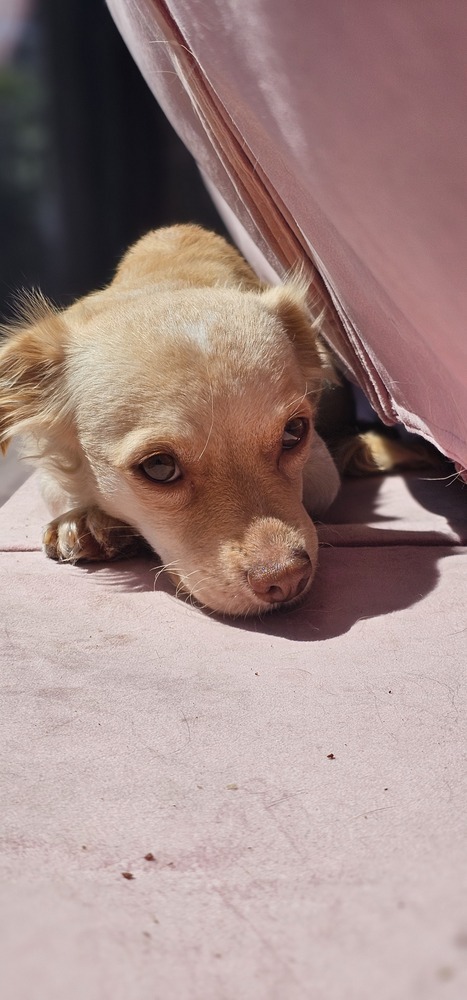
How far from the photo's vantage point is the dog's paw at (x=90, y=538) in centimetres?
248

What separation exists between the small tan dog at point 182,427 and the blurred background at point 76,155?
3.94 metres

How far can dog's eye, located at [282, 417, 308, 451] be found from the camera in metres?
2.21

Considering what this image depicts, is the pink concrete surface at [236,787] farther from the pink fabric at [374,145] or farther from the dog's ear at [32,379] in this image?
the pink fabric at [374,145]

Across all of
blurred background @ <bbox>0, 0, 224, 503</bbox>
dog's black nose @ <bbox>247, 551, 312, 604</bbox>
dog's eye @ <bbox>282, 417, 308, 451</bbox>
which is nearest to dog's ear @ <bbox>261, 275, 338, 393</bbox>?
dog's eye @ <bbox>282, 417, 308, 451</bbox>

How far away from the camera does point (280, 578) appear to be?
1971 millimetres

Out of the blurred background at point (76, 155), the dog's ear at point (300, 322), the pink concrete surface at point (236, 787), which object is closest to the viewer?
the pink concrete surface at point (236, 787)

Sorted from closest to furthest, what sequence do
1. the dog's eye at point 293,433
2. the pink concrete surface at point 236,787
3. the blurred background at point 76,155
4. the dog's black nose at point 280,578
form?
the pink concrete surface at point 236,787 → the dog's black nose at point 280,578 → the dog's eye at point 293,433 → the blurred background at point 76,155

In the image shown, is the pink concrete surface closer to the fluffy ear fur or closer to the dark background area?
the fluffy ear fur

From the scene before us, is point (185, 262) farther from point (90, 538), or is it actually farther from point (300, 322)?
point (90, 538)

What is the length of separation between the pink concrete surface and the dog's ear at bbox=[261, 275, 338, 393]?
1.86 feet

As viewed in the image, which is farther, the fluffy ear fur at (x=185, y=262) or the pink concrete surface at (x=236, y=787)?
the fluffy ear fur at (x=185, y=262)

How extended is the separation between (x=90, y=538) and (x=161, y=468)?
0.47 m

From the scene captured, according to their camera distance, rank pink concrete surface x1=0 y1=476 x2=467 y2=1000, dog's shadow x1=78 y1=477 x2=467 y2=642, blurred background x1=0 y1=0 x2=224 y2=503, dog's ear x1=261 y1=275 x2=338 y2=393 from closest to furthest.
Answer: pink concrete surface x1=0 y1=476 x2=467 y2=1000 → dog's shadow x1=78 y1=477 x2=467 y2=642 → dog's ear x1=261 y1=275 x2=338 y2=393 → blurred background x1=0 y1=0 x2=224 y2=503

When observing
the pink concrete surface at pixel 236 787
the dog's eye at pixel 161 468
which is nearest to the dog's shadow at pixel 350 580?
the pink concrete surface at pixel 236 787
